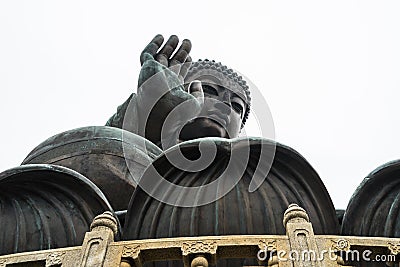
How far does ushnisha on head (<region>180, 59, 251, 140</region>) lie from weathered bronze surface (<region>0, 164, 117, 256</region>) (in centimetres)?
532

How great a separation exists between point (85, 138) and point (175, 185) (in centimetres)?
288

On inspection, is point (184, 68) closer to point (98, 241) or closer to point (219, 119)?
point (219, 119)

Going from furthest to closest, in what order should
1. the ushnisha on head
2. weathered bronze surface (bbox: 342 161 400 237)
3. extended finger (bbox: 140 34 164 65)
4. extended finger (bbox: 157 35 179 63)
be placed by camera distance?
extended finger (bbox: 157 35 179 63), the ushnisha on head, extended finger (bbox: 140 34 164 65), weathered bronze surface (bbox: 342 161 400 237)

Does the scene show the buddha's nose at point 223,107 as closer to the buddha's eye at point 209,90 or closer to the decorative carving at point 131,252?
the buddha's eye at point 209,90

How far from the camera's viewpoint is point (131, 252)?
584cm

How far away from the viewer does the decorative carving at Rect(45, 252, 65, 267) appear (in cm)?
586

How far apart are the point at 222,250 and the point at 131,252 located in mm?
704

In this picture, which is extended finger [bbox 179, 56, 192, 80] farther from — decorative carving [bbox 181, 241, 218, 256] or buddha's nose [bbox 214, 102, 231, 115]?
decorative carving [bbox 181, 241, 218, 256]

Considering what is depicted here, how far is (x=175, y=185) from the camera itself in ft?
26.1

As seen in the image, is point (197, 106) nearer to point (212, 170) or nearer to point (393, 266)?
point (212, 170)

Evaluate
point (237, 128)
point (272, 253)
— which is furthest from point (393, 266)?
point (237, 128)

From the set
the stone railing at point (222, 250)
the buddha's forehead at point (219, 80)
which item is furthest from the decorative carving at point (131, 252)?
the buddha's forehead at point (219, 80)

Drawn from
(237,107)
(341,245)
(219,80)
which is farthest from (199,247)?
(219,80)

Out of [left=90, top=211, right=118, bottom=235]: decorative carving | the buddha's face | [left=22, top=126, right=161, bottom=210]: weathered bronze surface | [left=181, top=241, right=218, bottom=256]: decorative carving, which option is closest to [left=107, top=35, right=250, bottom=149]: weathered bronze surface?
the buddha's face
